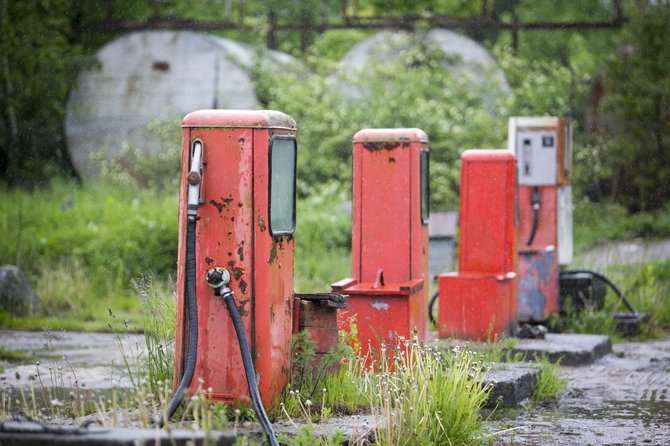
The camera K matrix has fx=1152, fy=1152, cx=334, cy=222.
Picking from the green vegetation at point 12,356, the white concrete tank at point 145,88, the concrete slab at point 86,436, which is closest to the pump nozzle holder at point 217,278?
the concrete slab at point 86,436

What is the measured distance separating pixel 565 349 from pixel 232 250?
514 centimetres

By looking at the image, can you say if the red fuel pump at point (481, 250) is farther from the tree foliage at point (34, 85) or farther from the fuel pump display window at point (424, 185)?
the tree foliage at point (34, 85)

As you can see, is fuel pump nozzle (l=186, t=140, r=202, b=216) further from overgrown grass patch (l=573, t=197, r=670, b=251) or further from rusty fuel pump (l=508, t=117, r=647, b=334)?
overgrown grass patch (l=573, t=197, r=670, b=251)

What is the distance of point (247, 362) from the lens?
5.99 m

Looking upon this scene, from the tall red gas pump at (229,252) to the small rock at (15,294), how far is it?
7848mm

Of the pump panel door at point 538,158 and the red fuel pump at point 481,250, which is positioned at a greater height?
the pump panel door at point 538,158

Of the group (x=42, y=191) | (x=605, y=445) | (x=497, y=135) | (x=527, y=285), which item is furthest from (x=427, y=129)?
(x=605, y=445)

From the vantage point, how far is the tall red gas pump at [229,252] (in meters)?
6.26

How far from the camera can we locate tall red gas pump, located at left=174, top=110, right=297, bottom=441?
626cm

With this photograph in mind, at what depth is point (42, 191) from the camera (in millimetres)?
22531

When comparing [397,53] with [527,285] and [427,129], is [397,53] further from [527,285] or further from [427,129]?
[527,285]

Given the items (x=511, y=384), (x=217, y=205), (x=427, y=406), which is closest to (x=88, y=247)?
(x=511, y=384)

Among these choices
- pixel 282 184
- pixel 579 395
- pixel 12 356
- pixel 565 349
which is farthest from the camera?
pixel 12 356

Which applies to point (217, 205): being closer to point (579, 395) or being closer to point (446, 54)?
point (579, 395)
